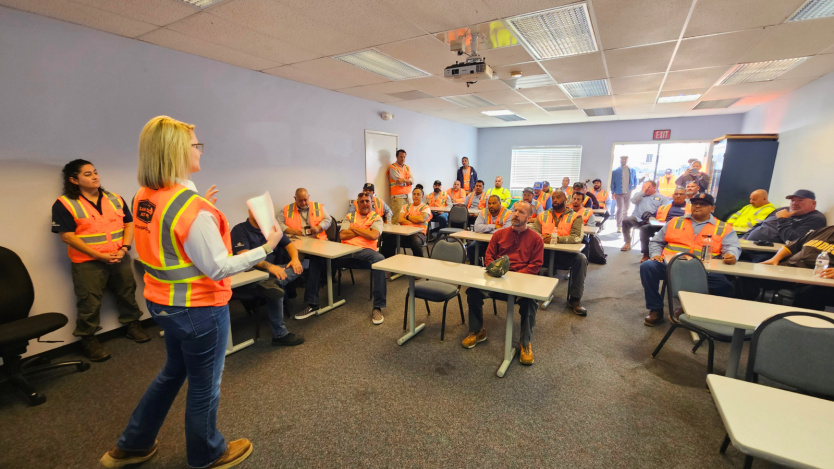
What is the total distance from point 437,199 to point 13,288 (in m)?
6.56

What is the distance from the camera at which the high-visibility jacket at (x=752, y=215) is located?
15.3 ft

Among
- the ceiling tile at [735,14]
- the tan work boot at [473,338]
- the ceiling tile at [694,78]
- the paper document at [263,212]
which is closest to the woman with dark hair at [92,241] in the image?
the paper document at [263,212]

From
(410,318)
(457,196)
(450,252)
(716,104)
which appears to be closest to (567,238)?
(450,252)

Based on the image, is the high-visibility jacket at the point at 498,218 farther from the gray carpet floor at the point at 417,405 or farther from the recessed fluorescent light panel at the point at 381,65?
the recessed fluorescent light panel at the point at 381,65

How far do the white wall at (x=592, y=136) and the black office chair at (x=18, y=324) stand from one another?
10493mm

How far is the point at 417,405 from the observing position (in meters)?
2.32

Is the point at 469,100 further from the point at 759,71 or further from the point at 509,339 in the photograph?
the point at 509,339

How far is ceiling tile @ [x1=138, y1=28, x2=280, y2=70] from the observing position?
3.17 meters

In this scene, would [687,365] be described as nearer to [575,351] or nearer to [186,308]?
[575,351]

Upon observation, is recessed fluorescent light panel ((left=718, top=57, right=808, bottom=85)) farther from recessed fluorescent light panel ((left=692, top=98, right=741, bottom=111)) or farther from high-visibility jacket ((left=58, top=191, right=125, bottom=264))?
high-visibility jacket ((left=58, top=191, right=125, bottom=264))

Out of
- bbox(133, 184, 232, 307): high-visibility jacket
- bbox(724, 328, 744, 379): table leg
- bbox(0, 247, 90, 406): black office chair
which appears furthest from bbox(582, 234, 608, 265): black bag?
bbox(0, 247, 90, 406): black office chair

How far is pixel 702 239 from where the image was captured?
3459mm

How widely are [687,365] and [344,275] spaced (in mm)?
4269

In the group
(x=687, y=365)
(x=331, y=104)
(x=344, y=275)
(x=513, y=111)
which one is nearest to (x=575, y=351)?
(x=687, y=365)
